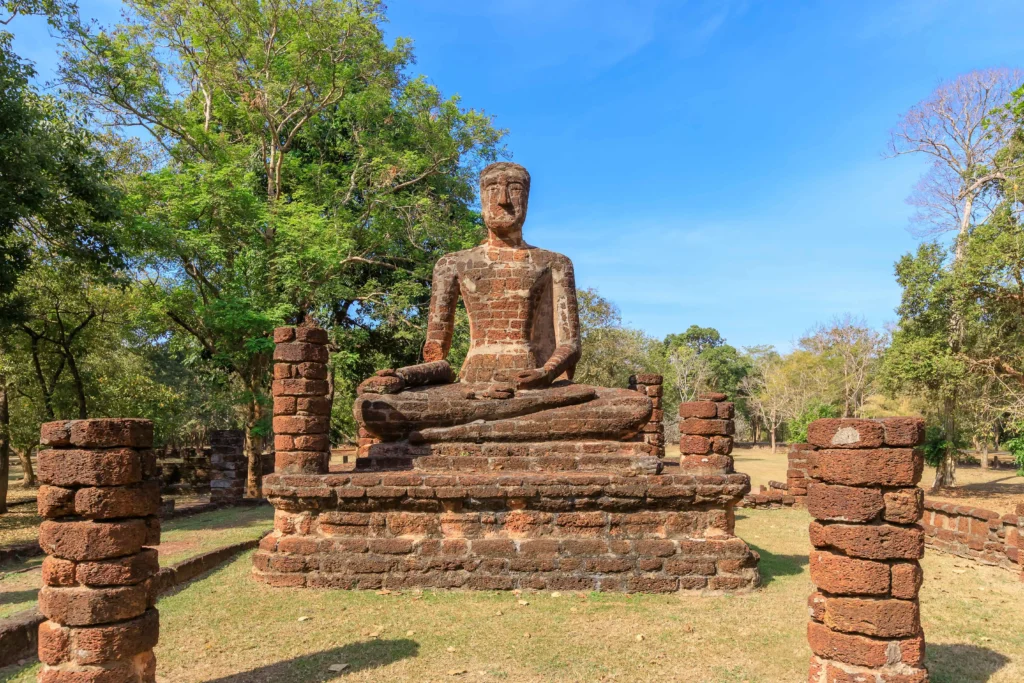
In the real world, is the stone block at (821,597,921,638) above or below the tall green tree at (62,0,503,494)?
below

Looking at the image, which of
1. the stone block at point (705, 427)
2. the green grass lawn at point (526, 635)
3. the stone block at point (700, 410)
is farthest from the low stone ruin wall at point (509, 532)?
the stone block at point (700, 410)

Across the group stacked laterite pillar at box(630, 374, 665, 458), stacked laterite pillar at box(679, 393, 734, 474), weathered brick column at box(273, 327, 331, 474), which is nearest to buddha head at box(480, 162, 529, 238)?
weathered brick column at box(273, 327, 331, 474)

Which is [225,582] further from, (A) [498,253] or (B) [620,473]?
(A) [498,253]

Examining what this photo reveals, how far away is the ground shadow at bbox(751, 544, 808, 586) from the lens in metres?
7.81

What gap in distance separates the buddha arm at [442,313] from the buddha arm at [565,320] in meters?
1.44

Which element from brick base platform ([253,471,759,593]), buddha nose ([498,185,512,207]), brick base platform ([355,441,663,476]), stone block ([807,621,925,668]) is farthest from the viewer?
buddha nose ([498,185,512,207])

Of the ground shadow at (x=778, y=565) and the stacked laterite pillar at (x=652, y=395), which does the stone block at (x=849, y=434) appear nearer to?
the ground shadow at (x=778, y=565)

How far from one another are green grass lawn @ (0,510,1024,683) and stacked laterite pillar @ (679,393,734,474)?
2032 millimetres

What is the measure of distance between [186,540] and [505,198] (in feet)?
25.5

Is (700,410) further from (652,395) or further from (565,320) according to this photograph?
(652,395)

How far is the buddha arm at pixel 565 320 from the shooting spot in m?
8.67

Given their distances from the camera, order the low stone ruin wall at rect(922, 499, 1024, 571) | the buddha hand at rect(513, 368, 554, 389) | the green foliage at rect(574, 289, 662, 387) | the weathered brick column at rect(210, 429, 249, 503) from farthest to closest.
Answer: the green foliage at rect(574, 289, 662, 387), the weathered brick column at rect(210, 429, 249, 503), the low stone ruin wall at rect(922, 499, 1024, 571), the buddha hand at rect(513, 368, 554, 389)

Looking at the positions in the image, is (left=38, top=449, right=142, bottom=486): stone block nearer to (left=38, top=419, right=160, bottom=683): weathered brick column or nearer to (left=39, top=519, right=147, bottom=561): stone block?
(left=38, top=419, right=160, bottom=683): weathered brick column

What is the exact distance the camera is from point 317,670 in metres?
5.00
